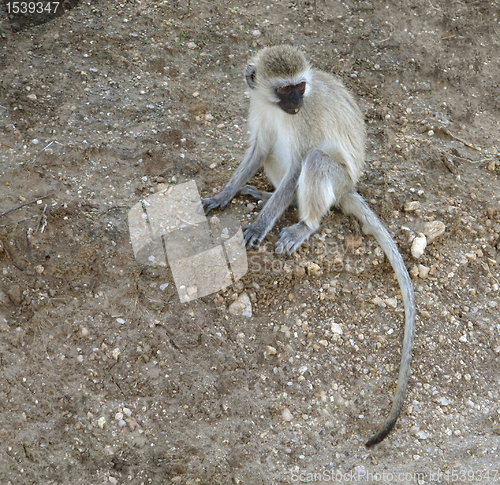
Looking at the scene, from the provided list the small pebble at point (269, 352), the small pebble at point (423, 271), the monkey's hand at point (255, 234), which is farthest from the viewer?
the small pebble at point (423, 271)

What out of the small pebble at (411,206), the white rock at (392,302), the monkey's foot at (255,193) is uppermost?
the monkey's foot at (255,193)

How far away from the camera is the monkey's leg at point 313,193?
15.0 ft

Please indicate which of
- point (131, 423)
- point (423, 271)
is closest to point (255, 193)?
point (423, 271)

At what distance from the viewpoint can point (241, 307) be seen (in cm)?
440

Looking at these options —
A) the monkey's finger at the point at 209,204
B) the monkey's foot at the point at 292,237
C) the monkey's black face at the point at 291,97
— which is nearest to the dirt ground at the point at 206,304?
the monkey's foot at the point at 292,237

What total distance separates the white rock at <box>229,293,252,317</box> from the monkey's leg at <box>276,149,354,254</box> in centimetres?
53

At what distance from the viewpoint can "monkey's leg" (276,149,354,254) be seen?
15.0ft

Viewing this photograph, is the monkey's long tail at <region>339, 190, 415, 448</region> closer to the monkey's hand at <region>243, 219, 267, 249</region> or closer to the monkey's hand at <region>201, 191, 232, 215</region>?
the monkey's hand at <region>243, 219, 267, 249</region>

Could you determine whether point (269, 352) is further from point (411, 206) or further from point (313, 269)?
point (411, 206)

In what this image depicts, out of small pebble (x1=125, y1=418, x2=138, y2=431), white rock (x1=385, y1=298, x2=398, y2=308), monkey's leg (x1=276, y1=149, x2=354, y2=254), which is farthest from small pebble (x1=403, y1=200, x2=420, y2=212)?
small pebble (x1=125, y1=418, x2=138, y2=431)

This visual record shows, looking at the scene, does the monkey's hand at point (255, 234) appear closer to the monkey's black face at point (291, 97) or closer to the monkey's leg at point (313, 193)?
the monkey's leg at point (313, 193)

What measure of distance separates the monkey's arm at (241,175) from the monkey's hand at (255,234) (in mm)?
→ 476

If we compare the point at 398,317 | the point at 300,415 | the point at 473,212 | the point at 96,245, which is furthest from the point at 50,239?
the point at 473,212

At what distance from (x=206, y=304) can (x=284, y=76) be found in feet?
6.51
